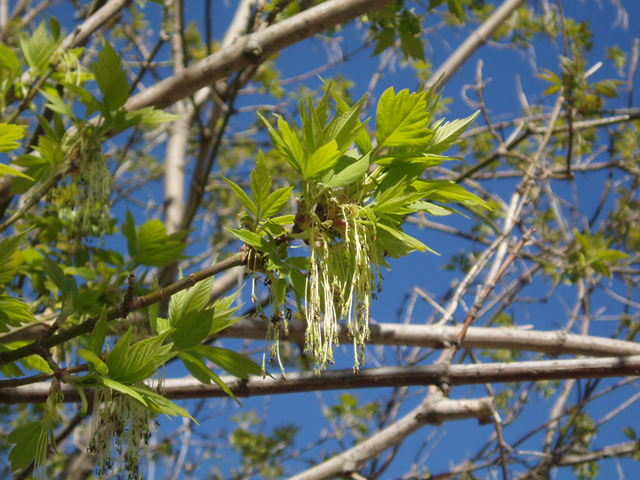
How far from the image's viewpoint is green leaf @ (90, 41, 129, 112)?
1.28m

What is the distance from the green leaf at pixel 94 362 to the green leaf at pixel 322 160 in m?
0.42

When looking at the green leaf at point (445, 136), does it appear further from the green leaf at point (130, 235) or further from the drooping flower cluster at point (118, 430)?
the green leaf at point (130, 235)

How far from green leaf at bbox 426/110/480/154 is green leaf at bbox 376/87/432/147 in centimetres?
7

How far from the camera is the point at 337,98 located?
2.88ft

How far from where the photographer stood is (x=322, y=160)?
2.62 feet

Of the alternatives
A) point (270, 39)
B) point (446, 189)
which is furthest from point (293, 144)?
point (270, 39)

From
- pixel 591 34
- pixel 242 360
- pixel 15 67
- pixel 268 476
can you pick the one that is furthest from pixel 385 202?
pixel 591 34

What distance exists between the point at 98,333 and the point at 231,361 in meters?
0.24

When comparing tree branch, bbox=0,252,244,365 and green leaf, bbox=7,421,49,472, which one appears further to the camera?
green leaf, bbox=7,421,49,472

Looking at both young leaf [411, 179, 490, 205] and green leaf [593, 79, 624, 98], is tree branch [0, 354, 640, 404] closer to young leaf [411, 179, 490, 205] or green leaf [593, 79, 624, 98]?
young leaf [411, 179, 490, 205]

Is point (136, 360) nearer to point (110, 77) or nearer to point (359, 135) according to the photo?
point (359, 135)

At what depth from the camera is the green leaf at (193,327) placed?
2.95 feet

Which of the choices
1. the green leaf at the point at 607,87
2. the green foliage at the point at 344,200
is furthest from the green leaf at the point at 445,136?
the green leaf at the point at 607,87

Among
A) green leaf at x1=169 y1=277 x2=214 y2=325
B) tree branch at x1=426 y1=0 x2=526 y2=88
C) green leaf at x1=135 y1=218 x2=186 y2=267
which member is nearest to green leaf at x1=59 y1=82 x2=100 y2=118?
green leaf at x1=135 y1=218 x2=186 y2=267
